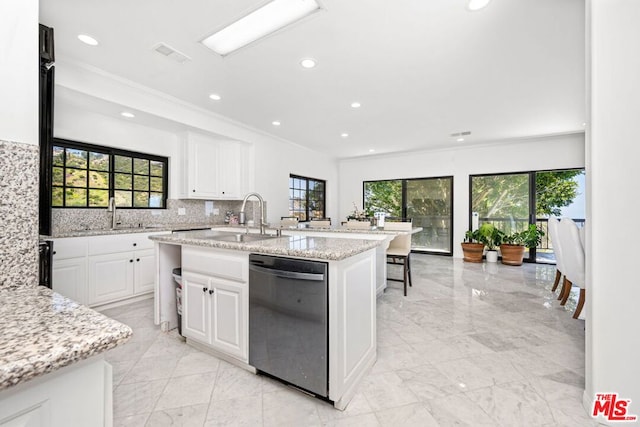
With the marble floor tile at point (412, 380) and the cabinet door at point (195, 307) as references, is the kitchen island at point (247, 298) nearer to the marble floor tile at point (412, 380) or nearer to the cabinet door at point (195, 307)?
the cabinet door at point (195, 307)

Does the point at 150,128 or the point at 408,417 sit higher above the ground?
the point at 150,128

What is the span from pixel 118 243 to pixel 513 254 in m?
6.51

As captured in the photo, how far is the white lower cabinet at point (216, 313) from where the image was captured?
1.77 metres

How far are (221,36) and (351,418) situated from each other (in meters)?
2.94

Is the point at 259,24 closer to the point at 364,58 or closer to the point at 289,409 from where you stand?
the point at 364,58

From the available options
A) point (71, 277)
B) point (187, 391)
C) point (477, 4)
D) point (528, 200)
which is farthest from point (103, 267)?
point (528, 200)

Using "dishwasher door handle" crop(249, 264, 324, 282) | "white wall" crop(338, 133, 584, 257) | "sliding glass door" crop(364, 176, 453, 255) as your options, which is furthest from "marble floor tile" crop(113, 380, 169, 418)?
"white wall" crop(338, 133, 584, 257)

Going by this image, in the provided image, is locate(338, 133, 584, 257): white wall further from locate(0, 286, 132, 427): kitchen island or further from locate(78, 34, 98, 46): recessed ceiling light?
locate(0, 286, 132, 427): kitchen island

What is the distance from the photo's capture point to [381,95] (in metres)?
3.37

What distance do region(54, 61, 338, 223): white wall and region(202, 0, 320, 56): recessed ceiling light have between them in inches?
55.6

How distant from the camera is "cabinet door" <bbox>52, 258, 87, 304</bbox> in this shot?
2.59 metres

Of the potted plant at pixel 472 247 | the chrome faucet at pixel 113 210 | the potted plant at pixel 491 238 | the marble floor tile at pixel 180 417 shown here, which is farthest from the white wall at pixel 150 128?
the potted plant at pixel 491 238

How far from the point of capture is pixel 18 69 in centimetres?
83

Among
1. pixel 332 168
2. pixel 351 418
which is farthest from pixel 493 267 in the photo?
pixel 351 418
